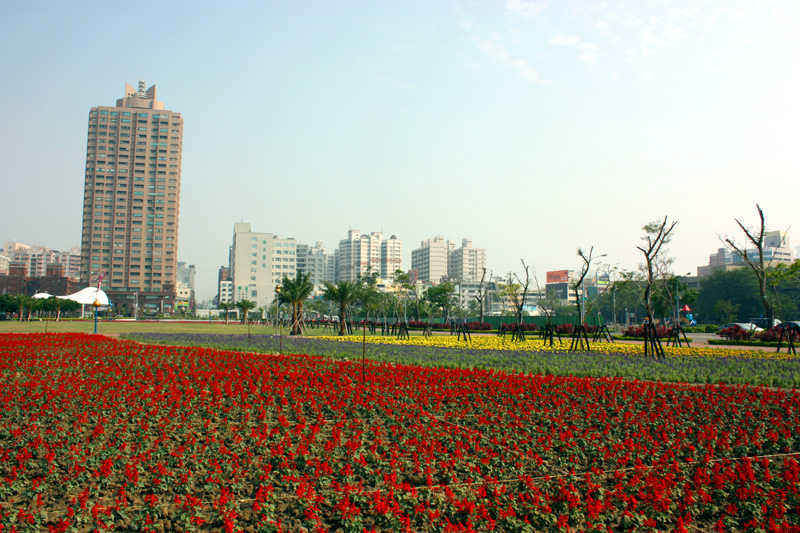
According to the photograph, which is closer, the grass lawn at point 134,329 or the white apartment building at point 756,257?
the grass lawn at point 134,329

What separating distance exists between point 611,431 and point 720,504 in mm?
2670

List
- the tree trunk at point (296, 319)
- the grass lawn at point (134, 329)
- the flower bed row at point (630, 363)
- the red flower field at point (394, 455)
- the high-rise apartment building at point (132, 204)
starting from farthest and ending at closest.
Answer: the high-rise apartment building at point (132, 204)
the grass lawn at point (134, 329)
the tree trunk at point (296, 319)
the flower bed row at point (630, 363)
the red flower field at point (394, 455)

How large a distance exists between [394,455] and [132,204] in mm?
131923

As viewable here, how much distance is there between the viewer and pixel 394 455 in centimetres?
620

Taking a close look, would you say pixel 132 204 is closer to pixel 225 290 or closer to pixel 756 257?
pixel 225 290

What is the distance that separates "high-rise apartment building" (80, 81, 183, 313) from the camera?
11925cm

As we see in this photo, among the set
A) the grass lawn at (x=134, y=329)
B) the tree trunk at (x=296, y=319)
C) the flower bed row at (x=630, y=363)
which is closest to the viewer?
the flower bed row at (x=630, y=363)

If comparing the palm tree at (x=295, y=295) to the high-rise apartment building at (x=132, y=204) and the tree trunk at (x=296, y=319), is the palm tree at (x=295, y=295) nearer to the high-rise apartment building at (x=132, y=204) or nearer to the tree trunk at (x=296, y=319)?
the tree trunk at (x=296, y=319)

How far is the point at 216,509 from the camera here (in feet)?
15.7

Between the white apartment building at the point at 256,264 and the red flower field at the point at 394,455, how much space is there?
132m

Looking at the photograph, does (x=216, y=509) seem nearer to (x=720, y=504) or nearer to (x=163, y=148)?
(x=720, y=504)

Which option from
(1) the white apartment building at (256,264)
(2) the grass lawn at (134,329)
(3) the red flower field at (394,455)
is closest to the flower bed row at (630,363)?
(3) the red flower field at (394,455)

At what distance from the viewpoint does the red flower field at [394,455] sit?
478cm

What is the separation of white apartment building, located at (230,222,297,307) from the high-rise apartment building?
1899 cm
